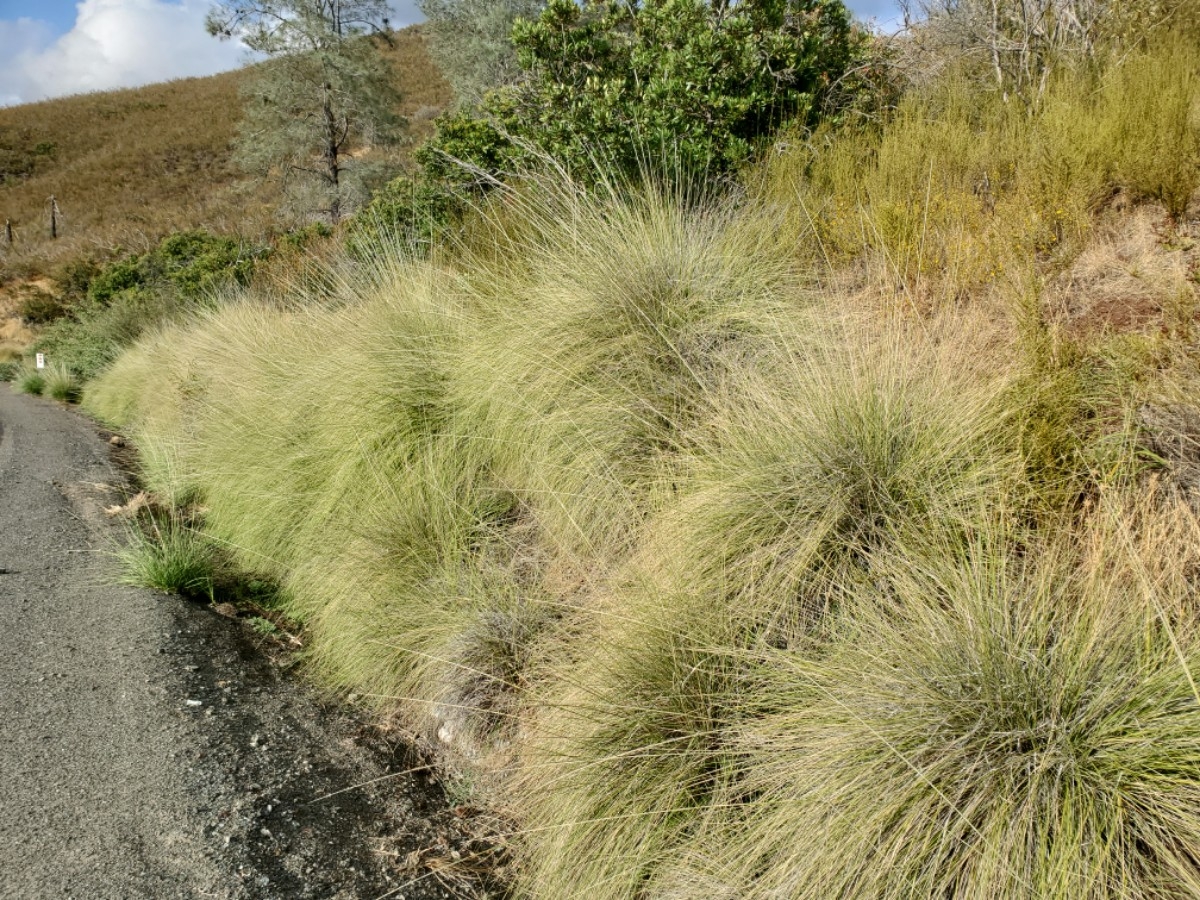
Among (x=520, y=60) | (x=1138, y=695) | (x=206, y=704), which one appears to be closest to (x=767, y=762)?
(x=1138, y=695)

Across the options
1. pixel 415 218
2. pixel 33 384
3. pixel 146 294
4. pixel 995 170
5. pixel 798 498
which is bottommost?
pixel 33 384

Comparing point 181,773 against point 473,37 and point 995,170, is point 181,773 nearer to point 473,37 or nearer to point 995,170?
point 995,170

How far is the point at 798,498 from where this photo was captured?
2.52 m

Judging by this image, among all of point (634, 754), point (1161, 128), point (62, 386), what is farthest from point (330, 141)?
point (634, 754)

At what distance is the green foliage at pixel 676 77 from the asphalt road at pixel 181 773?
3449 millimetres

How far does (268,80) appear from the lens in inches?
889

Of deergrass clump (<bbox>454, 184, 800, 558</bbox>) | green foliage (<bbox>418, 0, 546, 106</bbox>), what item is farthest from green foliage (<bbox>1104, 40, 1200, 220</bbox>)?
green foliage (<bbox>418, 0, 546, 106</bbox>)

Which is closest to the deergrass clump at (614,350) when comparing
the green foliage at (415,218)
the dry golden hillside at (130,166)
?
the green foliage at (415,218)

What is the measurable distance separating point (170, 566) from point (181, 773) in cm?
189

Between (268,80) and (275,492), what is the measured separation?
22.2 m

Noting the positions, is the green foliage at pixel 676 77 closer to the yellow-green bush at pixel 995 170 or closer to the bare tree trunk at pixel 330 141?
the yellow-green bush at pixel 995 170

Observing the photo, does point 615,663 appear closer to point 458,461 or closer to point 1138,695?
point 1138,695

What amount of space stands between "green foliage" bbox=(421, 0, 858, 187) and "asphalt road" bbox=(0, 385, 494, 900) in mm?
3449

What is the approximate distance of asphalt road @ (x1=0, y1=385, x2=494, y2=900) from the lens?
7.30 feet
